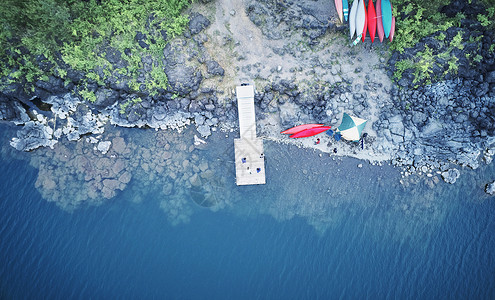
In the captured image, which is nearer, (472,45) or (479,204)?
(472,45)

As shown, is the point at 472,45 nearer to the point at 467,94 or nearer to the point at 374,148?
the point at 467,94

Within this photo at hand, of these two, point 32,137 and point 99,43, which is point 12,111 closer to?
point 32,137

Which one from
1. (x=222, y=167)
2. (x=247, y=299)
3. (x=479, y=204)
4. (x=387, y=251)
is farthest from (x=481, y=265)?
(x=222, y=167)

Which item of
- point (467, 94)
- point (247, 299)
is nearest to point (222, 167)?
point (247, 299)

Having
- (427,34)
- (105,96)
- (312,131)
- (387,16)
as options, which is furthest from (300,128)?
(105,96)

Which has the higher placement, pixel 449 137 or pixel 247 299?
pixel 449 137

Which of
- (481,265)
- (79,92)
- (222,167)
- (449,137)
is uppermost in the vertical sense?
(79,92)
